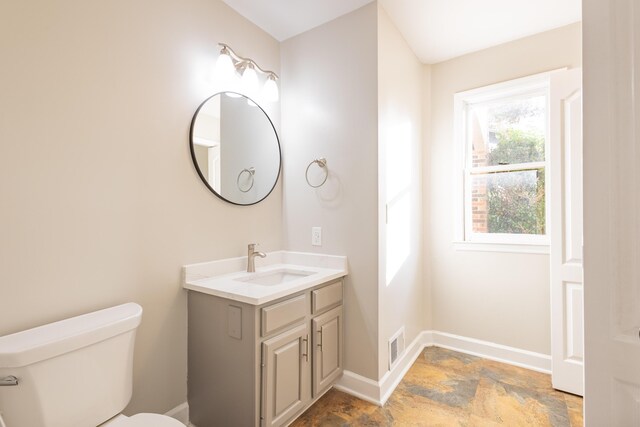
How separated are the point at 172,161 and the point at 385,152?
135cm

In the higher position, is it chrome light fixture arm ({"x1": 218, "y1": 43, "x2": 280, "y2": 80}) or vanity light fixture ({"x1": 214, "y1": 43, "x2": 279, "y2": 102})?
chrome light fixture arm ({"x1": 218, "y1": 43, "x2": 280, "y2": 80})

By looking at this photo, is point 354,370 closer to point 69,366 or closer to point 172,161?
point 69,366

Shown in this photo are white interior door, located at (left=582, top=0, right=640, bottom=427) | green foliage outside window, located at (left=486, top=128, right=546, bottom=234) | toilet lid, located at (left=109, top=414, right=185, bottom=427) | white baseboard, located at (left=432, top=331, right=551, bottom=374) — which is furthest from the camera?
green foliage outside window, located at (left=486, top=128, right=546, bottom=234)

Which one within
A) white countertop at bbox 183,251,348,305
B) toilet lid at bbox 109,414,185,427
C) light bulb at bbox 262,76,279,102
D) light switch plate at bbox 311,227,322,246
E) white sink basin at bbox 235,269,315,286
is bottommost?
toilet lid at bbox 109,414,185,427

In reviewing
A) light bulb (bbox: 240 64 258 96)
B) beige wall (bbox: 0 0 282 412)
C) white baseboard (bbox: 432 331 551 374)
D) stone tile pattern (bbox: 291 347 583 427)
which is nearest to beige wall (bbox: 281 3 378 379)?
stone tile pattern (bbox: 291 347 583 427)

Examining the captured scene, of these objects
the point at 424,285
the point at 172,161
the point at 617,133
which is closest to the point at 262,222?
the point at 172,161

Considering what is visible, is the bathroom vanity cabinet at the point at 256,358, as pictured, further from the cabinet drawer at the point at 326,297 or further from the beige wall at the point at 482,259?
the beige wall at the point at 482,259

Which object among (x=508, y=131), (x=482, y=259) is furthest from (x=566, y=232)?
(x=508, y=131)

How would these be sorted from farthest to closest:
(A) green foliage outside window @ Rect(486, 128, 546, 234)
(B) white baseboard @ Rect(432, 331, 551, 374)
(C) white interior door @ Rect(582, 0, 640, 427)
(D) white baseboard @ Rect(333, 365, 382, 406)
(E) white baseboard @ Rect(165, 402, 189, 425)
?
(A) green foliage outside window @ Rect(486, 128, 546, 234)
(B) white baseboard @ Rect(432, 331, 551, 374)
(D) white baseboard @ Rect(333, 365, 382, 406)
(E) white baseboard @ Rect(165, 402, 189, 425)
(C) white interior door @ Rect(582, 0, 640, 427)

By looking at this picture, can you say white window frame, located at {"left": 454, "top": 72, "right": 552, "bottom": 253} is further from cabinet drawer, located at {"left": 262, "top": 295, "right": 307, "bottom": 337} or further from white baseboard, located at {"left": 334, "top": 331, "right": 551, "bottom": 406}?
cabinet drawer, located at {"left": 262, "top": 295, "right": 307, "bottom": 337}

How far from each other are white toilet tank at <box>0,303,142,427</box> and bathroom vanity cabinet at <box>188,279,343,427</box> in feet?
1.34

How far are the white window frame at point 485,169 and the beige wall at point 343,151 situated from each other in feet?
3.83

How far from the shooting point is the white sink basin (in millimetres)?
2021

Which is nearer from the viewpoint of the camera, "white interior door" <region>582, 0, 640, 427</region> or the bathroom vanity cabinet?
"white interior door" <region>582, 0, 640, 427</region>
